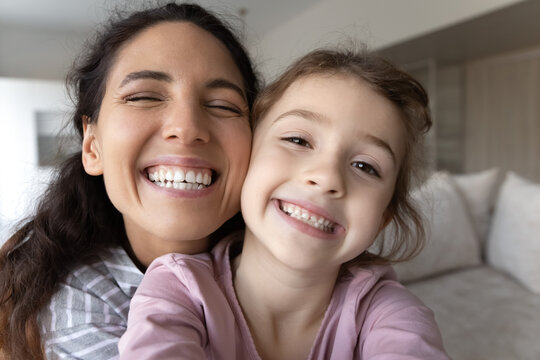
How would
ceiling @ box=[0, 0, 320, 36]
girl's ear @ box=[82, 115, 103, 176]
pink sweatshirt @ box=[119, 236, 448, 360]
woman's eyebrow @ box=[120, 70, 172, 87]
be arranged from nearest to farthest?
pink sweatshirt @ box=[119, 236, 448, 360] → woman's eyebrow @ box=[120, 70, 172, 87] → girl's ear @ box=[82, 115, 103, 176] → ceiling @ box=[0, 0, 320, 36]

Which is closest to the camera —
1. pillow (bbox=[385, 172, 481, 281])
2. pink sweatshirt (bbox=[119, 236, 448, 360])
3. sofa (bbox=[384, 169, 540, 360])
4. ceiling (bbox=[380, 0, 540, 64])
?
pink sweatshirt (bbox=[119, 236, 448, 360])

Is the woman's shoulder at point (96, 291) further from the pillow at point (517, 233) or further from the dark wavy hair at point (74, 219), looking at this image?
the pillow at point (517, 233)

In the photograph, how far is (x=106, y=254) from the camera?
114 centimetres

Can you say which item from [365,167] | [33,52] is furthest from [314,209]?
[33,52]

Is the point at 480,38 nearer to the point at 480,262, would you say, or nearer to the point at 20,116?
the point at 480,262

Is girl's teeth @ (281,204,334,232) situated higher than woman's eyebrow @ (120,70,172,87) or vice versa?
woman's eyebrow @ (120,70,172,87)

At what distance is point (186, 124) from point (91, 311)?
1.55 ft

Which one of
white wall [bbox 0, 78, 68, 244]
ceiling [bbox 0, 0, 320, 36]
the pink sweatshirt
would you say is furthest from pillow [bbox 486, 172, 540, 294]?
white wall [bbox 0, 78, 68, 244]

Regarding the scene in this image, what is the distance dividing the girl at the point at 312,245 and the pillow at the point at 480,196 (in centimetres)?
179

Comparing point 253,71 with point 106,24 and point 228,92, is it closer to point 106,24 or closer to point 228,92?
point 228,92

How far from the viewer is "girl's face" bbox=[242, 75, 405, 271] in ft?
2.93

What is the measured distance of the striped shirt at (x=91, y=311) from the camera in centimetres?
94

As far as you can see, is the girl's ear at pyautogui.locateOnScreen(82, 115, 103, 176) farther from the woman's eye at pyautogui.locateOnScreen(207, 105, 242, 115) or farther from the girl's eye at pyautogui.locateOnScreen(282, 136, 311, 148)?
the girl's eye at pyautogui.locateOnScreen(282, 136, 311, 148)

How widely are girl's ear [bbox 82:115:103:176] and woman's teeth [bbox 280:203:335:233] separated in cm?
52
